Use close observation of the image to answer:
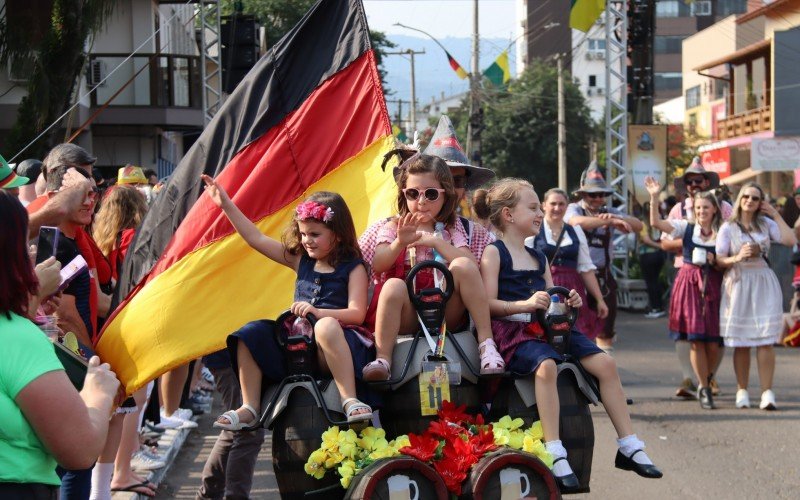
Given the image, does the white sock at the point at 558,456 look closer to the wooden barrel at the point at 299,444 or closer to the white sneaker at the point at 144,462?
the wooden barrel at the point at 299,444

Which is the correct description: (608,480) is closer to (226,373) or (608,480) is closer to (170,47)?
(226,373)

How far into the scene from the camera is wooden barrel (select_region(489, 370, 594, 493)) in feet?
17.1

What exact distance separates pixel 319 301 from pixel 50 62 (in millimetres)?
10397

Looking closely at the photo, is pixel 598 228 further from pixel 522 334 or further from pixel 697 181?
pixel 522 334

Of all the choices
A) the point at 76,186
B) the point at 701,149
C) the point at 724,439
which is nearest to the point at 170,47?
the point at 724,439

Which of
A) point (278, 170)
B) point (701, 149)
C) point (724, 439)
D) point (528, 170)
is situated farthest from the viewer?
point (528, 170)

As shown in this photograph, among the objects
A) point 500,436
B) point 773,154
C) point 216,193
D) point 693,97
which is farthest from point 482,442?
point 693,97

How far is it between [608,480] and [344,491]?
3.57 metres

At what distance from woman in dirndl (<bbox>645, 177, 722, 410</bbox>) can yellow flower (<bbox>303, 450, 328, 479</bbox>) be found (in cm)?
686

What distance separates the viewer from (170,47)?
32.8 m

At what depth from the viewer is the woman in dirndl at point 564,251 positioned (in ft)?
33.9

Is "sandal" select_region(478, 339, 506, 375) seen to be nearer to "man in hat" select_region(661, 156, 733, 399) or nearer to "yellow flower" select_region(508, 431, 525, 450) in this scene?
"yellow flower" select_region(508, 431, 525, 450)

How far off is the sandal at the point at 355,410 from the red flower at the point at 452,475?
1.26 feet

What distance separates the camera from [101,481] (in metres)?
6.57
